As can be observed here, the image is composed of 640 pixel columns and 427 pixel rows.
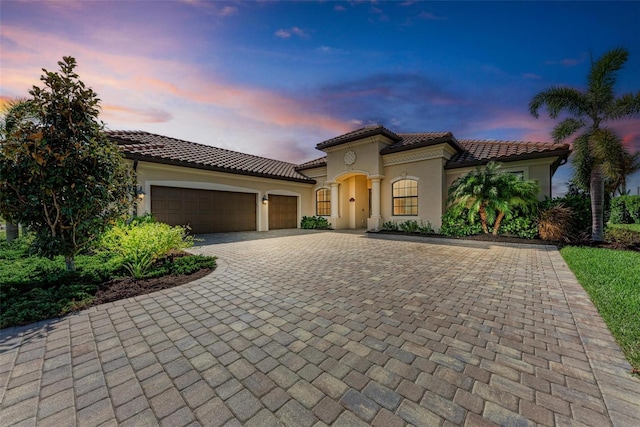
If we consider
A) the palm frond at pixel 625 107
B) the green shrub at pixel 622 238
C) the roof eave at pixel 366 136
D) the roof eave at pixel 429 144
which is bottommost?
the green shrub at pixel 622 238

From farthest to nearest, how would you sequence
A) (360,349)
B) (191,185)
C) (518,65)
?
(191,185)
(518,65)
(360,349)

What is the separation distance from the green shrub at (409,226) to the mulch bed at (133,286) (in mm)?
10479

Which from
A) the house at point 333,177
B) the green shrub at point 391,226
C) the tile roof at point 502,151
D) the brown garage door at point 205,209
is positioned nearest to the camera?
the tile roof at point 502,151

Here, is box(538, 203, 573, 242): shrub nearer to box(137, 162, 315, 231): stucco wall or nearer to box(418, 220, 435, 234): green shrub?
box(418, 220, 435, 234): green shrub

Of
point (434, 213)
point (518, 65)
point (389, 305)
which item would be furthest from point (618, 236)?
point (389, 305)

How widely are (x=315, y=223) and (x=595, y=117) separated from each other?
13817mm

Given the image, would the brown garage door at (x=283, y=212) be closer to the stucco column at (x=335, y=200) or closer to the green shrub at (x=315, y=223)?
the green shrub at (x=315, y=223)

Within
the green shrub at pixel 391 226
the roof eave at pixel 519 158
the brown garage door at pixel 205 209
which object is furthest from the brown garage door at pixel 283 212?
the roof eave at pixel 519 158

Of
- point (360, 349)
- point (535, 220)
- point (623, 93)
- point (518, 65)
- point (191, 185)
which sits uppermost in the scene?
point (518, 65)

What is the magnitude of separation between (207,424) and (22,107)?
5.97m

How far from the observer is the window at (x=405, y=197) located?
13.1 meters

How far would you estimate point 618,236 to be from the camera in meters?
9.33

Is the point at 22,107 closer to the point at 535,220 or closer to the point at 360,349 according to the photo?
the point at 360,349

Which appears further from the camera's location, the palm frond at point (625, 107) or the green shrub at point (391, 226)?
the green shrub at point (391, 226)
